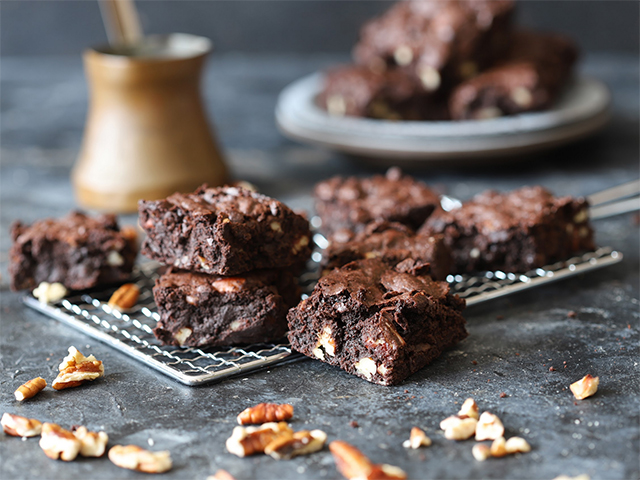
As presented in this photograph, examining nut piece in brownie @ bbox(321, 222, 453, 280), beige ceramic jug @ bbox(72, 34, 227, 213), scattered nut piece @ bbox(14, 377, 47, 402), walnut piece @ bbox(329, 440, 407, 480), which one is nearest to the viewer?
walnut piece @ bbox(329, 440, 407, 480)

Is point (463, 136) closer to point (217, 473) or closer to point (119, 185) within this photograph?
point (119, 185)

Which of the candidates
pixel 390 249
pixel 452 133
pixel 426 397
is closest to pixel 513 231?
pixel 390 249

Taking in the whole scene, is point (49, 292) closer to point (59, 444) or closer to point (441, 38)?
point (59, 444)

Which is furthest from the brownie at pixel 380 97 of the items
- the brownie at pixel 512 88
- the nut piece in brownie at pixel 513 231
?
the nut piece in brownie at pixel 513 231

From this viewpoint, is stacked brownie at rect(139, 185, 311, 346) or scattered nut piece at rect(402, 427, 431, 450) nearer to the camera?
scattered nut piece at rect(402, 427, 431, 450)

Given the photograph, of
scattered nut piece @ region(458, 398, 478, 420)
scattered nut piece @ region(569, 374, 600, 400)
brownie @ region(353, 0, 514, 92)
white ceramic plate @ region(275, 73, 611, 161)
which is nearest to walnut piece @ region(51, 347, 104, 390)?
scattered nut piece @ region(458, 398, 478, 420)

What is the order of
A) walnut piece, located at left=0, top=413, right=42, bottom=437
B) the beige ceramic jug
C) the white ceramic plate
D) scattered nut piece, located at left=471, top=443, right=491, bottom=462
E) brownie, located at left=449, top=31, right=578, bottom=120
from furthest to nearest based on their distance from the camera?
brownie, located at left=449, top=31, right=578, bottom=120 < the white ceramic plate < the beige ceramic jug < walnut piece, located at left=0, top=413, right=42, bottom=437 < scattered nut piece, located at left=471, top=443, right=491, bottom=462

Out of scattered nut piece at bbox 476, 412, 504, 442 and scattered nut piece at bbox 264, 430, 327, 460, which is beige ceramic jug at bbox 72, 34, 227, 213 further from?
scattered nut piece at bbox 476, 412, 504, 442
